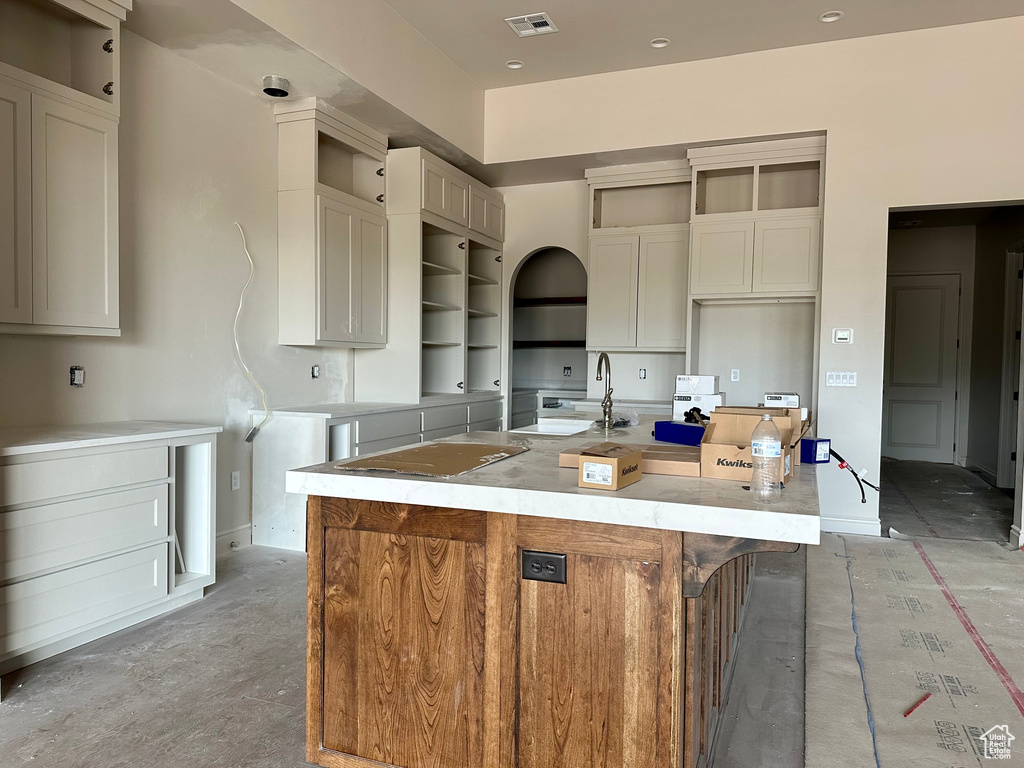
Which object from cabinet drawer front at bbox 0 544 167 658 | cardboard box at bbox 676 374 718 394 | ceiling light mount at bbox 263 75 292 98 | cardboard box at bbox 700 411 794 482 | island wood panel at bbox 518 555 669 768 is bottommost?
cabinet drawer front at bbox 0 544 167 658

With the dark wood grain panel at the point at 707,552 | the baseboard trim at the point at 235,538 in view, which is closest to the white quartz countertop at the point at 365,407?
the baseboard trim at the point at 235,538

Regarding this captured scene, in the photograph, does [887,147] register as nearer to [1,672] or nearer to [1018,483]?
[1018,483]

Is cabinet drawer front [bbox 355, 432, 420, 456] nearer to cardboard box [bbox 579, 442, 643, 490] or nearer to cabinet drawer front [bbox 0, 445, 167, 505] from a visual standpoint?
cabinet drawer front [bbox 0, 445, 167, 505]

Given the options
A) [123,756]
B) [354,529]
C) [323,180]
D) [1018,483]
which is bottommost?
[123,756]

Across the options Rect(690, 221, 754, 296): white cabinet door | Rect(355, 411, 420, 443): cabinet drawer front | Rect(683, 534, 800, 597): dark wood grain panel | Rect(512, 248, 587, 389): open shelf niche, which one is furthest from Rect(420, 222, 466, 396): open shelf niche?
Rect(683, 534, 800, 597): dark wood grain panel

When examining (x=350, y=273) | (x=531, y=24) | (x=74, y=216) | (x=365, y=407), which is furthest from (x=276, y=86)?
(x=365, y=407)

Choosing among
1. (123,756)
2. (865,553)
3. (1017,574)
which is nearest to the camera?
(123,756)

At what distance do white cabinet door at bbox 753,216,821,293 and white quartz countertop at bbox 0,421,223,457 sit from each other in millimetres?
4114

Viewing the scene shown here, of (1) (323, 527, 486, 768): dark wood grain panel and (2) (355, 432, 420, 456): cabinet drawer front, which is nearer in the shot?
(1) (323, 527, 486, 768): dark wood grain panel

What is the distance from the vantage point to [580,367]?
806cm

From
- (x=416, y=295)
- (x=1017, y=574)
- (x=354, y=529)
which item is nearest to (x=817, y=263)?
(x=1017, y=574)

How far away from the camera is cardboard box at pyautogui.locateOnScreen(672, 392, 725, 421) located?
3365mm

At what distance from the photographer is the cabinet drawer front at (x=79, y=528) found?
2.47m

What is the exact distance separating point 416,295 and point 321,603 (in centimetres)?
360
